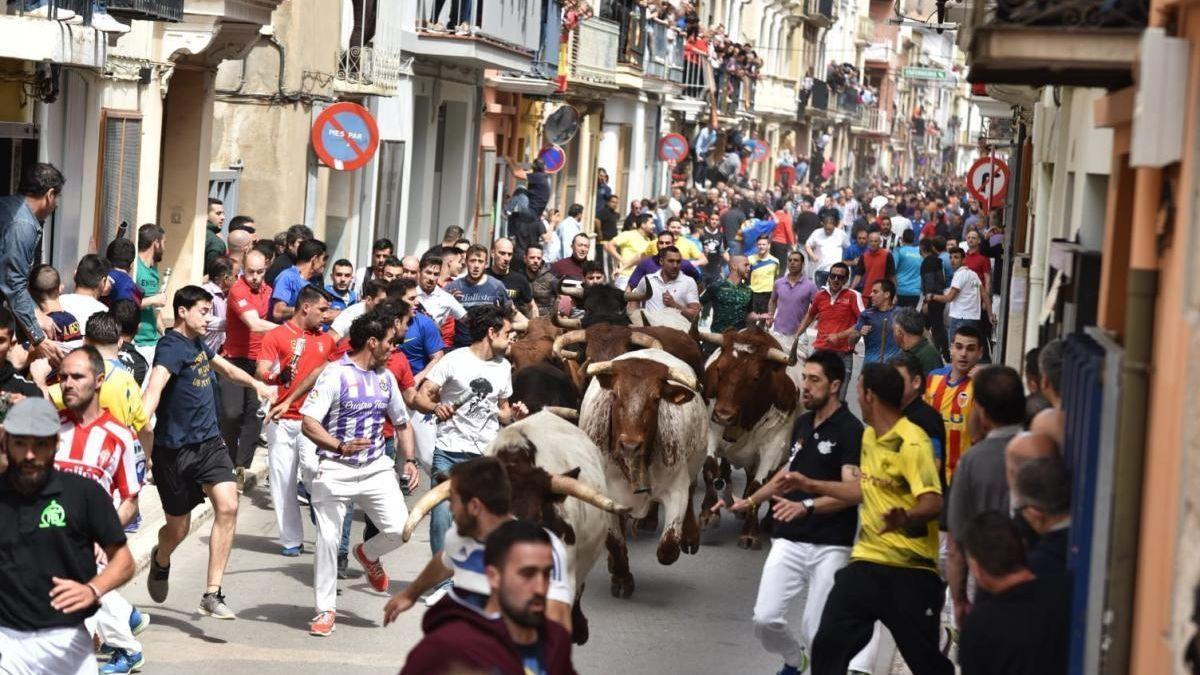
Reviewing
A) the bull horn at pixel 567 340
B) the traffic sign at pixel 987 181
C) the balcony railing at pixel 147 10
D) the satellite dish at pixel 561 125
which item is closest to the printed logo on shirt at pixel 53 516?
the bull horn at pixel 567 340

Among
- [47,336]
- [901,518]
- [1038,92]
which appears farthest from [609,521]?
[1038,92]

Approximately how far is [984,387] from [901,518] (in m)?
0.74

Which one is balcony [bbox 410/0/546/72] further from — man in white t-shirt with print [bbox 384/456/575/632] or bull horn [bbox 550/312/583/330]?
man in white t-shirt with print [bbox 384/456/575/632]

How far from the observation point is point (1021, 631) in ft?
22.5

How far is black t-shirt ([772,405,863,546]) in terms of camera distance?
9664 mm

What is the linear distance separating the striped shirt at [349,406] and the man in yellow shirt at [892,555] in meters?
3.11

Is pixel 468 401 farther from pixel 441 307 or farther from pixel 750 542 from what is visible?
pixel 441 307

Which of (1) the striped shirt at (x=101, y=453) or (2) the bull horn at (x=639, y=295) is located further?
(2) the bull horn at (x=639, y=295)

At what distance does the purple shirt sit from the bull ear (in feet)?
23.0

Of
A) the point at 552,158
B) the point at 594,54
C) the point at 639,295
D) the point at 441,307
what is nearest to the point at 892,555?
the point at 441,307

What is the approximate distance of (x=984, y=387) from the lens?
27.8ft

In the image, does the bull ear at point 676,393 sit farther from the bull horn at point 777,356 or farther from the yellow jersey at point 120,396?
the yellow jersey at point 120,396

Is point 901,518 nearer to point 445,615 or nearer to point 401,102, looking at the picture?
point 445,615

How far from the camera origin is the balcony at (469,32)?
94.5 feet
